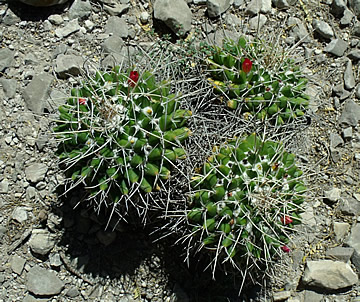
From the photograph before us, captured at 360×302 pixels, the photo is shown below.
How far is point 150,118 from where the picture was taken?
2383 mm

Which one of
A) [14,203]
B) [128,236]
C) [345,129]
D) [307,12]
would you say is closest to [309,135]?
[345,129]

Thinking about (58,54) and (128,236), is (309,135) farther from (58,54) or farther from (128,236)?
(58,54)

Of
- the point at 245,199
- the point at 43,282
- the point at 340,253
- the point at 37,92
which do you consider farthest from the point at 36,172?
the point at 340,253

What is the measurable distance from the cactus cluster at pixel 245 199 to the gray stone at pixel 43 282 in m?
1.03

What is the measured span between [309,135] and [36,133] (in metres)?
1.96

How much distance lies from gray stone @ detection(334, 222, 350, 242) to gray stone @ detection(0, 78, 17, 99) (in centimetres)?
243

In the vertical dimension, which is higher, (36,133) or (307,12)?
(307,12)

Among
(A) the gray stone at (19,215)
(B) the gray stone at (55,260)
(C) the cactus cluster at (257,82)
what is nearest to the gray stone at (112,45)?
(C) the cactus cluster at (257,82)

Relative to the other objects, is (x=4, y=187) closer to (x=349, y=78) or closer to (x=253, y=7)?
(x=253, y=7)

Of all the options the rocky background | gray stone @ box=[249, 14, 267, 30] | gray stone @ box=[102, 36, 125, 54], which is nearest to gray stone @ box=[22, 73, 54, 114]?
the rocky background

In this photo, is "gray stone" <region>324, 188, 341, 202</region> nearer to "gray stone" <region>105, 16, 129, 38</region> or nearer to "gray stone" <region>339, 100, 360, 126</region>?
"gray stone" <region>339, 100, 360, 126</region>

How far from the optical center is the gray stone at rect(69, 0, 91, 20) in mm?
3521

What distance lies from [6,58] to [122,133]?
4.74 ft

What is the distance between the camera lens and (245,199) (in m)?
2.40
